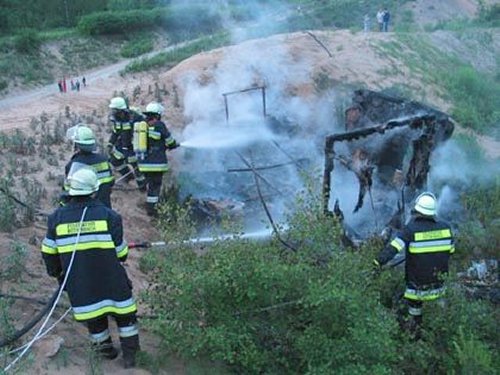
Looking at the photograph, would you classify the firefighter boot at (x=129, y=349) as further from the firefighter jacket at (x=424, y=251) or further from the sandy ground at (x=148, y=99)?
the firefighter jacket at (x=424, y=251)

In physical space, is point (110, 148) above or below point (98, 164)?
below

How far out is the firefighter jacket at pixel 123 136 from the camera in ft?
33.0

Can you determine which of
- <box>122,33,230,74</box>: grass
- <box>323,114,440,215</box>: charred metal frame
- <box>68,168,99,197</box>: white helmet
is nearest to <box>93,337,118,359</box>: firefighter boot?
<box>68,168,99,197</box>: white helmet

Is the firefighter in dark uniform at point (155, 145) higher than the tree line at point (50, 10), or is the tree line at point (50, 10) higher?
the tree line at point (50, 10)

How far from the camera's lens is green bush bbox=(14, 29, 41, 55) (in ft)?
93.6

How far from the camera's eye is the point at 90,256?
17.2 feet

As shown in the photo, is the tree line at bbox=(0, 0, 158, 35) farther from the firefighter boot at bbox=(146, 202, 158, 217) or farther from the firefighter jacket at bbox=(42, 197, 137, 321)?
the firefighter jacket at bbox=(42, 197, 137, 321)

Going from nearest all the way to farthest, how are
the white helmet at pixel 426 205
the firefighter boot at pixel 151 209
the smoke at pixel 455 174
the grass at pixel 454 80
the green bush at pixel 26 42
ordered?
the white helmet at pixel 426 205 → the firefighter boot at pixel 151 209 → the smoke at pixel 455 174 → the grass at pixel 454 80 → the green bush at pixel 26 42

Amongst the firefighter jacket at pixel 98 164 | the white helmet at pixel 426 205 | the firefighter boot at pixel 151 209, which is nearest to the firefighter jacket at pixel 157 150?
the firefighter boot at pixel 151 209

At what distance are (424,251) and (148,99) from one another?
9.69 metres

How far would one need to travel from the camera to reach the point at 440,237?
6.46 meters

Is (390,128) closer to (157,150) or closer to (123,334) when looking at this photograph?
(157,150)

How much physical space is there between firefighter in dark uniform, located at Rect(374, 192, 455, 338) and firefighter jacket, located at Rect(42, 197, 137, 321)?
2.65 m

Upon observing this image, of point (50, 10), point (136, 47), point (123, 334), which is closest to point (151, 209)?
point (123, 334)
